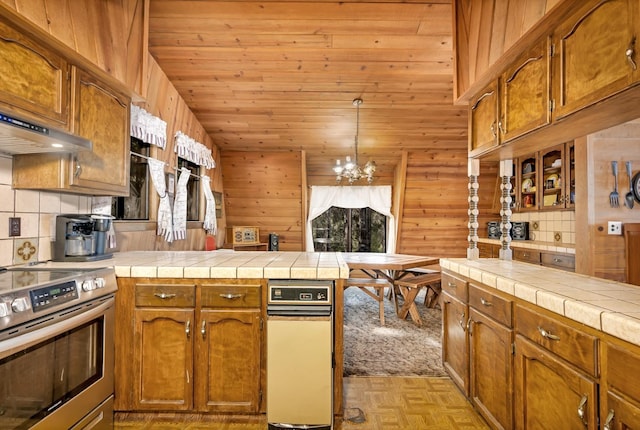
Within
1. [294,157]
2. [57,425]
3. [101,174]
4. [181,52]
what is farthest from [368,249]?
[57,425]

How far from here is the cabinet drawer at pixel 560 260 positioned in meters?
3.21

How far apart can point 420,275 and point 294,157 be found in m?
2.53

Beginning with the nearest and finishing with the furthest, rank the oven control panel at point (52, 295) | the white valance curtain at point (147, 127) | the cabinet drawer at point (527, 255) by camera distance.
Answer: the oven control panel at point (52, 295)
the white valance curtain at point (147, 127)
the cabinet drawer at point (527, 255)

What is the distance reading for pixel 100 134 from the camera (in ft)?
6.41

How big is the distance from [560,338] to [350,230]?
468 cm

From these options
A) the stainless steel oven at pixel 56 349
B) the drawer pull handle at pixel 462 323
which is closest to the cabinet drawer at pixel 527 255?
the drawer pull handle at pixel 462 323

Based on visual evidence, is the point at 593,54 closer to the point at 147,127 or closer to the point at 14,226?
the point at 14,226

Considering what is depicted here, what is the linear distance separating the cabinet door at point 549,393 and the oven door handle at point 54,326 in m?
1.98

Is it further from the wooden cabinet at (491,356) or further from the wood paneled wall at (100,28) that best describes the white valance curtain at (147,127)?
the wooden cabinet at (491,356)

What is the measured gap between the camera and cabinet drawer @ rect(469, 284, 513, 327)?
5.03 ft

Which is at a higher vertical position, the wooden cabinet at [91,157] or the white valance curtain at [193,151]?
the white valance curtain at [193,151]

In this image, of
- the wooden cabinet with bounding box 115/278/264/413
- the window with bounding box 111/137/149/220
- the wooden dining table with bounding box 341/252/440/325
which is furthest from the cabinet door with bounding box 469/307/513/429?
the window with bounding box 111/137/149/220

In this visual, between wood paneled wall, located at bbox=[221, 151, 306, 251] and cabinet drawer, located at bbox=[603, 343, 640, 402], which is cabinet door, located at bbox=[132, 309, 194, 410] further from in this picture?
wood paneled wall, located at bbox=[221, 151, 306, 251]

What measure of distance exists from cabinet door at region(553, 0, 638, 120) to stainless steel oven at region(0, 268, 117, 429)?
2.28m
